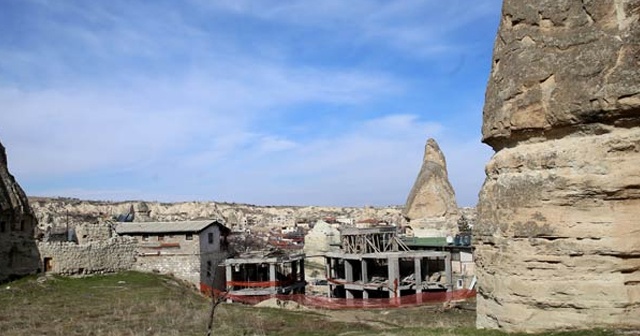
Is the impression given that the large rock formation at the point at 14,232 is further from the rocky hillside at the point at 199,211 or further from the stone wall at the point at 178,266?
the rocky hillside at the point at 199,211

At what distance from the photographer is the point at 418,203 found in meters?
47.4

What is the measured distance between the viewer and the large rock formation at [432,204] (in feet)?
152

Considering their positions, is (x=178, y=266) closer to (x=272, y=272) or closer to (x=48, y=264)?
(x=272, y=272)

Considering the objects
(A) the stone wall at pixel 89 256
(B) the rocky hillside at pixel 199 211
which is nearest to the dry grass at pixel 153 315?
(A) the stone wall at pixel 89 256

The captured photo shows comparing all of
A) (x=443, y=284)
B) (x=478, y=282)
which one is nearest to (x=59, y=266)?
(x=443, y=284)

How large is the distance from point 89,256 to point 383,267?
56.5 feet

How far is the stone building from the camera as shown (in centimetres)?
3272

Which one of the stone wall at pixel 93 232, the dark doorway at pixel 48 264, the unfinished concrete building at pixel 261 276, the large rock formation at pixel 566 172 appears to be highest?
the large rock formation at pixel 566 172

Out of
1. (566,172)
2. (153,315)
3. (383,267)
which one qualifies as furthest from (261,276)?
(566,172)

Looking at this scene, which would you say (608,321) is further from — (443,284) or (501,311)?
(443,284)

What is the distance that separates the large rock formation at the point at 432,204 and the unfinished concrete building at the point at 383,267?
37.3 feet

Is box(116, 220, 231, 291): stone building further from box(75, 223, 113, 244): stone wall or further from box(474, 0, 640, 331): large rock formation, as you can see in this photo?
box(474, 0, 640, 331): large rock formation

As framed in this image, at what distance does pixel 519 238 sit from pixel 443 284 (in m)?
23.3

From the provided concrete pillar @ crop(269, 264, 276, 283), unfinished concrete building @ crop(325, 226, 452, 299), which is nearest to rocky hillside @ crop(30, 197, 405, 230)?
unfinished concrete building @ crop(325, 226, 452, 299)
